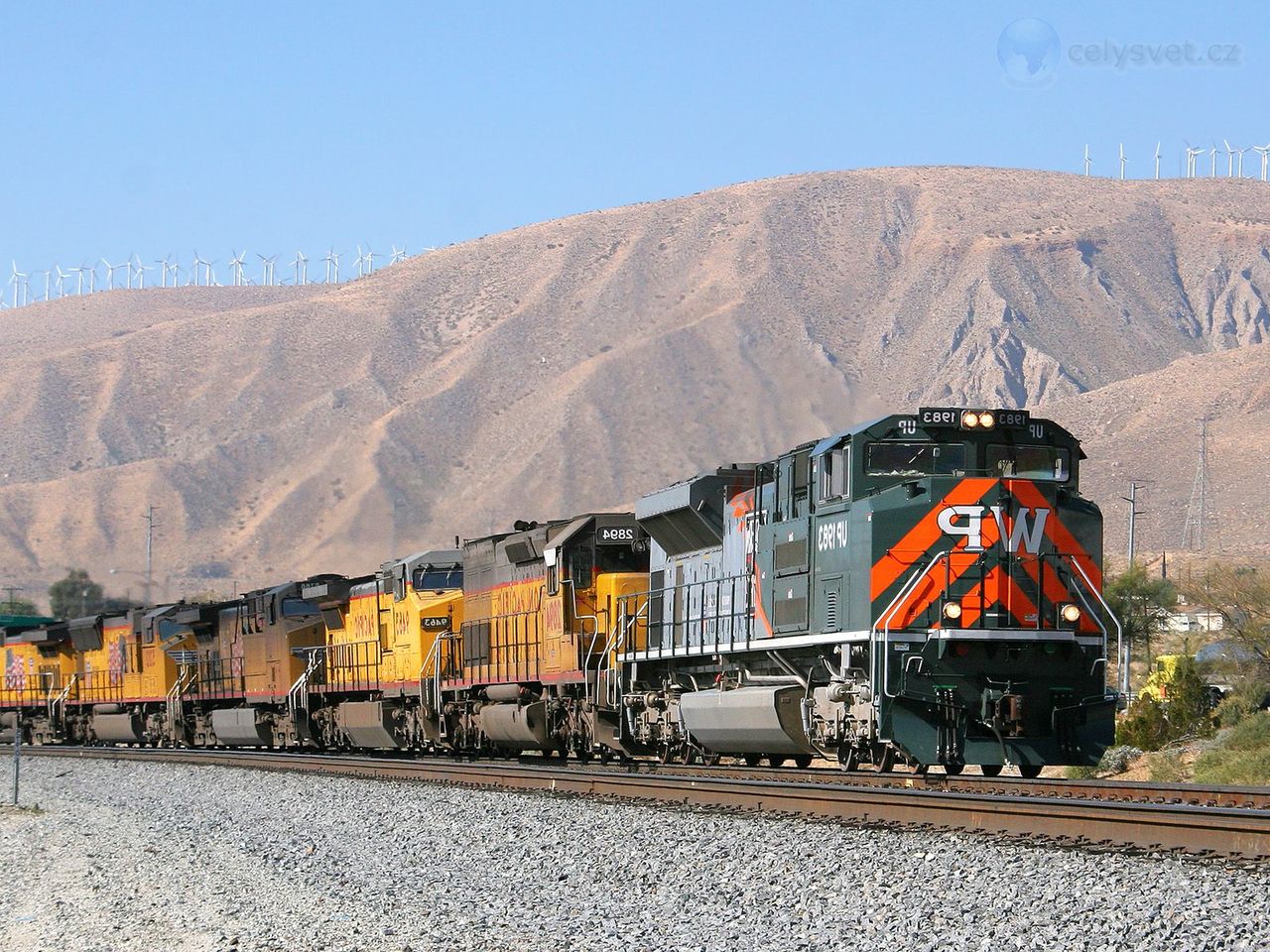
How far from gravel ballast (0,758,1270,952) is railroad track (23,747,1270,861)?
0.40m

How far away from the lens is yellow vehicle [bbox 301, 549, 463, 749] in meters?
30.5

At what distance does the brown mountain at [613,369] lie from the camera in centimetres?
14388

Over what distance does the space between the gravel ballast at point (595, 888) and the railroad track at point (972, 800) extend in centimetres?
40

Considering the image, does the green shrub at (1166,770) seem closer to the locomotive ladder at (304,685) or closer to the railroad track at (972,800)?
the railroad track at (972,800)

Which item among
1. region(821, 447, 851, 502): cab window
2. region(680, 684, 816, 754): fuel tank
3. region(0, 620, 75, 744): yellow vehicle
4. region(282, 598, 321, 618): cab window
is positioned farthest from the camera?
region(0, 620, 75, 744): yellow vehicle

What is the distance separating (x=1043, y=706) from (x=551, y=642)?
10.5 m

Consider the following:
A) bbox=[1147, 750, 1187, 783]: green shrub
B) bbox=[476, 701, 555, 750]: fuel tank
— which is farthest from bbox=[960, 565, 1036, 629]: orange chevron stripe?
bbox=[476, 701, 555, 750]: fuel tank

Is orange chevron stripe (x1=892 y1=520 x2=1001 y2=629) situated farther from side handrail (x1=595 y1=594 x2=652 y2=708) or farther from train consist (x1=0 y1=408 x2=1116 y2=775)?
side handrail (x1=595 y1=594 x2=652 y2=708)

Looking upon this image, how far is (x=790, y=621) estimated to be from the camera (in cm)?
1845

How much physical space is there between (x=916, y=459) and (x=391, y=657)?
16428 mm

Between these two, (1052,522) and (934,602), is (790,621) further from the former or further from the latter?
(1052,522)

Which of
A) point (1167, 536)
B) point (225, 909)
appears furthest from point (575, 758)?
point (1167, 536)

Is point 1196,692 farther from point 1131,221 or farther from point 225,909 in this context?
point 1131,221

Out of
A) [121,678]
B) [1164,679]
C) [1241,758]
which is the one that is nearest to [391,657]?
[1241,758]
